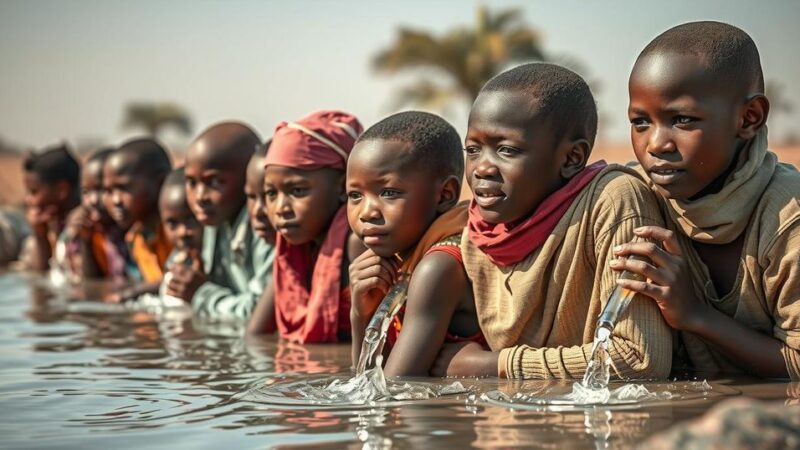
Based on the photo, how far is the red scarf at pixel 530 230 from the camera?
14.8 ft

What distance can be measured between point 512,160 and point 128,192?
5.96 metres

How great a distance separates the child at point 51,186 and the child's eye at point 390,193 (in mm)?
8075

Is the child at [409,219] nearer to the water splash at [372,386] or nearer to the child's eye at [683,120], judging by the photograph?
the water splash at [372,386]

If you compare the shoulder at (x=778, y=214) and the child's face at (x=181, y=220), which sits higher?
the child's face at (x=181, y=220)

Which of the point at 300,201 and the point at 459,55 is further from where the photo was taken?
the point at 459,55

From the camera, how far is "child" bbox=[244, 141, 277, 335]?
6891mm

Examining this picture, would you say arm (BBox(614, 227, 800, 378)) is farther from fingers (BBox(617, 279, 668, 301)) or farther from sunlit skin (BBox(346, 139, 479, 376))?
sunlit skin (BBox(346, 139, 479, 376))

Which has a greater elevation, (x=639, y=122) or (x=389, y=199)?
(x=639, y=122)

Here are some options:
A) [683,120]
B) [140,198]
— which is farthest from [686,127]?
[140,198]

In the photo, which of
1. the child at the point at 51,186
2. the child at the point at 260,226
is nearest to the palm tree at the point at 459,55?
the child at the point at 51,186

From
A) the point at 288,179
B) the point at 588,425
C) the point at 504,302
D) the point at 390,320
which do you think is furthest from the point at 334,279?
the point at 588,425

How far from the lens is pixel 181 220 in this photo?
342 inches

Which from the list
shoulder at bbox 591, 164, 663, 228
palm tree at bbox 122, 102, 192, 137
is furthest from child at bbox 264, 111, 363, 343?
palm tree at bbox 122, 102, 192, 137

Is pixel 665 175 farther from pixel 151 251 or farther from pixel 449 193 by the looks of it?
pixel 151 251
